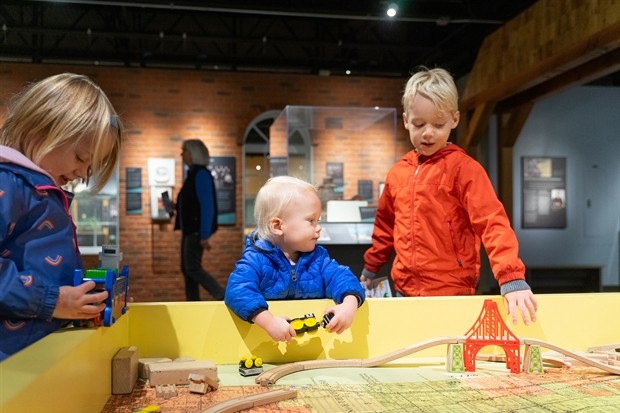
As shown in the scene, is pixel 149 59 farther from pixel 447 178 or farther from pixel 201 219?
pixel 447 178

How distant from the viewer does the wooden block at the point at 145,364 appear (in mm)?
1360

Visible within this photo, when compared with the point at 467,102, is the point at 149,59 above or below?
above

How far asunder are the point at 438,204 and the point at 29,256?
1289mm

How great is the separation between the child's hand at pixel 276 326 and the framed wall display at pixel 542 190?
7584 mm

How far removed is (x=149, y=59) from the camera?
789 cm

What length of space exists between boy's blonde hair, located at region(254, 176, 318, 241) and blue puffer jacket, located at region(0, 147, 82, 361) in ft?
2.00

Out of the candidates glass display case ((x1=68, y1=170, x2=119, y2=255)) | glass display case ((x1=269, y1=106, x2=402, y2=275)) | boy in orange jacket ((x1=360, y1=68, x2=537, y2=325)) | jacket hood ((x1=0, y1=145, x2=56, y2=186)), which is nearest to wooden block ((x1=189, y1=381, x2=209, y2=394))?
jacket hood ((x1=0, y1=145, x2=56, y2=186))

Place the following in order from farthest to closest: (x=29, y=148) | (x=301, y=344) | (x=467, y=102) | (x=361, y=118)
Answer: (x=467, y=102) → (x=361, y=118) → (x=301, y=344) → (x=29, y=148)

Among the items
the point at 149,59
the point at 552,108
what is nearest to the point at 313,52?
the point at 149,59

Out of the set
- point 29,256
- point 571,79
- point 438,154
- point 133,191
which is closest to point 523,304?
point 438,154

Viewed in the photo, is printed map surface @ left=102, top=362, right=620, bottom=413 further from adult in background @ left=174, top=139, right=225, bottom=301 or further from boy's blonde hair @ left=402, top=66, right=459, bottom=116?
adult in background @ left=174, top=139, right=225, bottom=301

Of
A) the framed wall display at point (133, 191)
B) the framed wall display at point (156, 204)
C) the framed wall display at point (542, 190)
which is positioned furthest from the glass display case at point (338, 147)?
the framed wall display at point (542, 190)

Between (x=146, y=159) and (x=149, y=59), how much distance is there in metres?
1.44

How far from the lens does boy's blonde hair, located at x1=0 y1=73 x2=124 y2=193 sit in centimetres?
122
